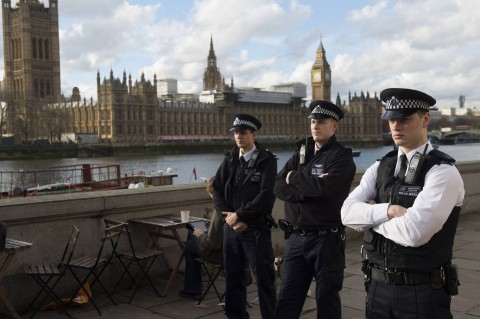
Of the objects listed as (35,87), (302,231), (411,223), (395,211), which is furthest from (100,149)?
(411,223)

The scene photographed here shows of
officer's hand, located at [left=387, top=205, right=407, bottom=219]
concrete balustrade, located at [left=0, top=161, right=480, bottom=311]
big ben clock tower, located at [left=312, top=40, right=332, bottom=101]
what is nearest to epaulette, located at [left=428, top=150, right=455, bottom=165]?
officer's hand, located at [left=387, top=205, right=407, bottom=219]

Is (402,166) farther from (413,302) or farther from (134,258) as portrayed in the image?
(134,258)

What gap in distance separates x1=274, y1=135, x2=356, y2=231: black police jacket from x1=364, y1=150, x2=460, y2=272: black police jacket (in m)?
0.88

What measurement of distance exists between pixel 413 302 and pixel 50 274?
3.05 metres

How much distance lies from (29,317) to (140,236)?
139 cm

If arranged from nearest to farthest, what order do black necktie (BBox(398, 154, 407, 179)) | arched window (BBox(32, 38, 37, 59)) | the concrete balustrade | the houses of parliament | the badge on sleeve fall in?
black necktie (BBox(398, 154, 407, 179)) < the badge on sleeve < the concrete balustrade < the houses of parliament < arched window (BBox(32, 38, 37, 59))

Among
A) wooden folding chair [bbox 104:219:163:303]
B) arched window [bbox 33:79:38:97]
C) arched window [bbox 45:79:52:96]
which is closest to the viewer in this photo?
wooden folding chair [bbox 104:219:163:303]

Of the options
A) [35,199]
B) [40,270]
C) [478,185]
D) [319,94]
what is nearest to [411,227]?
[40,270]

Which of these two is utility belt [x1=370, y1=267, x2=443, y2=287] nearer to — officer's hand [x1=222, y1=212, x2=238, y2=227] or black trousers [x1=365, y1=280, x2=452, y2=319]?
black trousers [x1=365, y1=280, x2=452, y2=319]

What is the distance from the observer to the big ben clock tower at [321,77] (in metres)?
154

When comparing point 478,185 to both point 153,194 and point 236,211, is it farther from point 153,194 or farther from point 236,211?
point 236,211

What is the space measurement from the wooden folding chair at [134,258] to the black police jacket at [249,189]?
1.08m

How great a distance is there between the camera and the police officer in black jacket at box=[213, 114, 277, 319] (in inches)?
168

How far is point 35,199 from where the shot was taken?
5.27 metres
